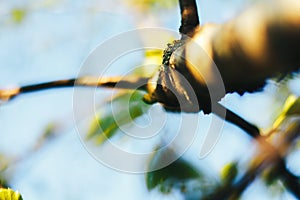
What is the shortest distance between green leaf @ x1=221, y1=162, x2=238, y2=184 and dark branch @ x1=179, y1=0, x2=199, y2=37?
282 mm

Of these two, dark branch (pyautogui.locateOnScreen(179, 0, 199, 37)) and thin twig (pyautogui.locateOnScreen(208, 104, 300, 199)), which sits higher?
dark branch (pyautogui.locateOnScreen(179, 0, 199, 37))

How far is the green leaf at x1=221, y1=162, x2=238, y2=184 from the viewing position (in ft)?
2.38

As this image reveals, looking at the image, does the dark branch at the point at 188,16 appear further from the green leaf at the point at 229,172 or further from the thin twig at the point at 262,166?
the green leaf at the point at 229,172

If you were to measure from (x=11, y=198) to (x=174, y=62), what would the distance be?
0.24 m

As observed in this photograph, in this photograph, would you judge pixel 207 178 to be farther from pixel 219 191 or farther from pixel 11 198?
pixel 11 198

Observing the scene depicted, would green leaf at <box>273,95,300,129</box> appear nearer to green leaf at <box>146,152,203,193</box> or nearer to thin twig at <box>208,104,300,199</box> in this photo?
thin twig at <box>208,104,300,199</box>

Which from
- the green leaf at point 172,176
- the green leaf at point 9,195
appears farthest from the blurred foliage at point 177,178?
the green leaf at point 9,195

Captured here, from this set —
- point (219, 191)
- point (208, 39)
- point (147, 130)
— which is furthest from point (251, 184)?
point (208, 39)

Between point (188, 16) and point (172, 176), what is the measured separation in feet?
1.09

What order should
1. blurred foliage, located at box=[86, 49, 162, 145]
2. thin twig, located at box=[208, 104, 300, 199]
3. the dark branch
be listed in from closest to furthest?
the dark branch, thin twig, located at box=[208, 104, 300, 199], blurred foliage, located at box=[86, 49, 162, 145]

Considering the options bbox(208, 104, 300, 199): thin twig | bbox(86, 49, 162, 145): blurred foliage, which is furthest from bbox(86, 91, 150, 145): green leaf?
bbox(208, 104, 300, 199): thin twig

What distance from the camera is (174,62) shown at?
47 centimetres

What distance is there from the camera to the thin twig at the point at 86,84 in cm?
64

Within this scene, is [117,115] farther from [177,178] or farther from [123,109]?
[177,178]
